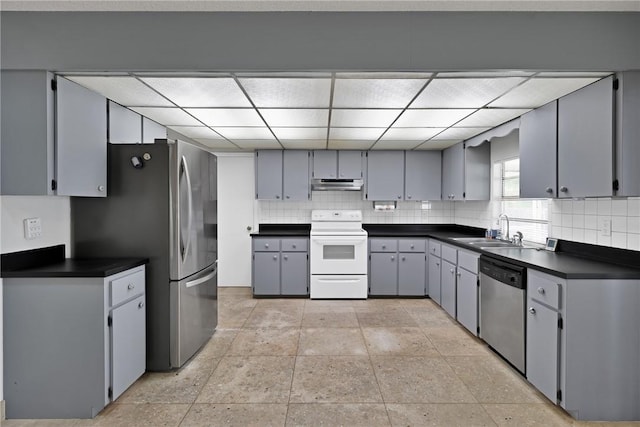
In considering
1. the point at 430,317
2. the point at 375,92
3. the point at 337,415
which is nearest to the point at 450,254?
the point at 430,317

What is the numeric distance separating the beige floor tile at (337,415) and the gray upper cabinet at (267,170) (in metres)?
3.26

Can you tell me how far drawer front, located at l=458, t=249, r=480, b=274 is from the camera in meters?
3.23

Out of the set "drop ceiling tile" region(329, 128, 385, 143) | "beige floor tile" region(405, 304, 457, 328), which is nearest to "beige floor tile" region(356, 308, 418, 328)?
"beige floor tile" region(405, 304, 457, 328)

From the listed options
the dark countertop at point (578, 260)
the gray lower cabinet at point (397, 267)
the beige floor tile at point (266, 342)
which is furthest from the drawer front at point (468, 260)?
the beige floor tile at point (266, 342)

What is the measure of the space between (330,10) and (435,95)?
1.00 meters

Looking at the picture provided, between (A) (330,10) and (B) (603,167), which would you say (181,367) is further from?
(B) (603,167)

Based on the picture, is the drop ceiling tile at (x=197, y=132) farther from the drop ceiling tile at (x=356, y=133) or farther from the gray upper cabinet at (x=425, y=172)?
the gray upper cabinet at (x=425, y=172)

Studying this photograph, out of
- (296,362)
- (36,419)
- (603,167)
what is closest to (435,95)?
(603,167)

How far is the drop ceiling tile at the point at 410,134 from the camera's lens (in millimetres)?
3595

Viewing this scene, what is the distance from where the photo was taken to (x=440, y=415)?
2098 millimetres

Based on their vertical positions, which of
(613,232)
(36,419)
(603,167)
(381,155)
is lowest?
(36,419)

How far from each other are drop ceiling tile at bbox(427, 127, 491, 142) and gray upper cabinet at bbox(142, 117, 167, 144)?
3101 millimetres

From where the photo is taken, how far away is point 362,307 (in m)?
4.30

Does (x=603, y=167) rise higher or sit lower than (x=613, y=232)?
higher
